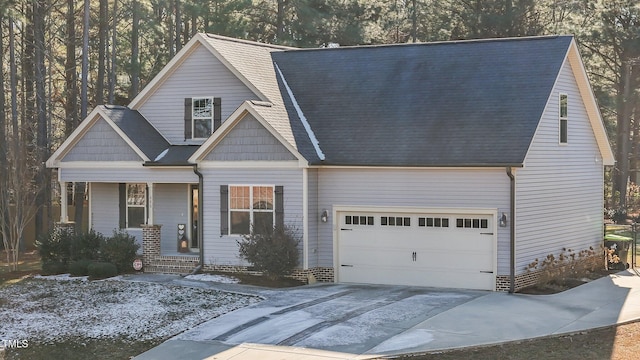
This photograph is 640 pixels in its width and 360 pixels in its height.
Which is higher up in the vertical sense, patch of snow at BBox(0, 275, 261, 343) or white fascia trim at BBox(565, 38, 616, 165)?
white fascia trim at BBox(565, 38, 616, 165)

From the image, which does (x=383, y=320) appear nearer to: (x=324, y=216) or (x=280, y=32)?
(x=324, y=216)

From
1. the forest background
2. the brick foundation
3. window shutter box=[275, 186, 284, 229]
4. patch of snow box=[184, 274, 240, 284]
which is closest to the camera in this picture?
patch of snow box=[184, 274, 240, 284]

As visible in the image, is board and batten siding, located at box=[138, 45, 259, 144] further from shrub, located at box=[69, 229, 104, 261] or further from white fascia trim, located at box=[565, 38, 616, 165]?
white fascia trim, located at box=[565, 38, 616, 165]

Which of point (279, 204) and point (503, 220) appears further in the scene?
point (279, 204)

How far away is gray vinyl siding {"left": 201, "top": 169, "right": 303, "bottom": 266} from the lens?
851 inches

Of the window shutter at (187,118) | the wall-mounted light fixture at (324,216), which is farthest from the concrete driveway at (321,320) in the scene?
the window shutter at (187,118)

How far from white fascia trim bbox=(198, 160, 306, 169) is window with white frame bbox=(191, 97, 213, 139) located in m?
1.97

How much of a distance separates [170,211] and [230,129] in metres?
3.94

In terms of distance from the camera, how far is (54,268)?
23.6 meters

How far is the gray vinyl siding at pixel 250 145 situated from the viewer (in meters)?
21.7

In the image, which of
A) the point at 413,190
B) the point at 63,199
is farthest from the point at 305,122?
the point at 63,199

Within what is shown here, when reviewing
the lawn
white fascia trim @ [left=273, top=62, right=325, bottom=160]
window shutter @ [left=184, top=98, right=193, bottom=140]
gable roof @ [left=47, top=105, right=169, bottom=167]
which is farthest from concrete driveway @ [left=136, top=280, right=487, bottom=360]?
window shutter @ [left=184, top=98, right=193, bottom=140]

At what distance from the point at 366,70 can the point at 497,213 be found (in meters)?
6.47

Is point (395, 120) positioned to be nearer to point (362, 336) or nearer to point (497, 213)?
point (497, 213)
